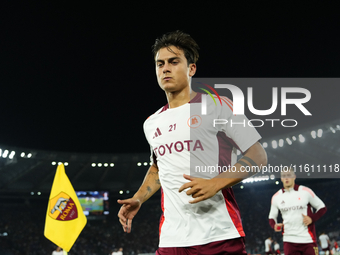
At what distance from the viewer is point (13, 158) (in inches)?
1125

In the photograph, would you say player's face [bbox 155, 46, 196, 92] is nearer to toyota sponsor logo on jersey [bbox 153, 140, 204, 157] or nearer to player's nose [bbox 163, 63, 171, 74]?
player's nose [bbox 163, 63, 171, 74]

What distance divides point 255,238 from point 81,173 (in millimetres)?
17539

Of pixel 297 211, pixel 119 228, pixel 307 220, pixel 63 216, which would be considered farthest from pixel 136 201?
pixel 119 228

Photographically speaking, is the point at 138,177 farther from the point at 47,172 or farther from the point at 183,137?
the point at 183,137

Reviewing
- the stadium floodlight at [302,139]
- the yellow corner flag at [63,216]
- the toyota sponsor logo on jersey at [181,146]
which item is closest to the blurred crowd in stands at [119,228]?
the stadium floodlight at [302,139]

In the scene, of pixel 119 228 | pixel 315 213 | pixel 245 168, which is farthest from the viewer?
pixel 119 228

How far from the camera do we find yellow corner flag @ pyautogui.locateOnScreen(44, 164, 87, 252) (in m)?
7.15

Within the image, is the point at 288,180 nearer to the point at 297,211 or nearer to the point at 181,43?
the point at 297,211

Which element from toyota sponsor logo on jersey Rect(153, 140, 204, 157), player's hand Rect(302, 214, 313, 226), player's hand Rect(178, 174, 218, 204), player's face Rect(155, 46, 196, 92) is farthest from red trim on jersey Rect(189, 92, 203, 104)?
player's hand Rect(302, 214, 313, 226)

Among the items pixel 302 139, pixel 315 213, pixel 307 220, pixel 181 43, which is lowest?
pixel 307 220

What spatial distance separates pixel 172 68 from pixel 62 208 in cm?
586

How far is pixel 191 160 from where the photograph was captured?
2.37m

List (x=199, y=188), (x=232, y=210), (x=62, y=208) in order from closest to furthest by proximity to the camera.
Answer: (x=199, y=188) < (x=232, y=210) < (x=62, y=208)

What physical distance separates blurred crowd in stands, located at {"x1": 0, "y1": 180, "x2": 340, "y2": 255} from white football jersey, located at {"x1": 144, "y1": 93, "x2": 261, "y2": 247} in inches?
1073
